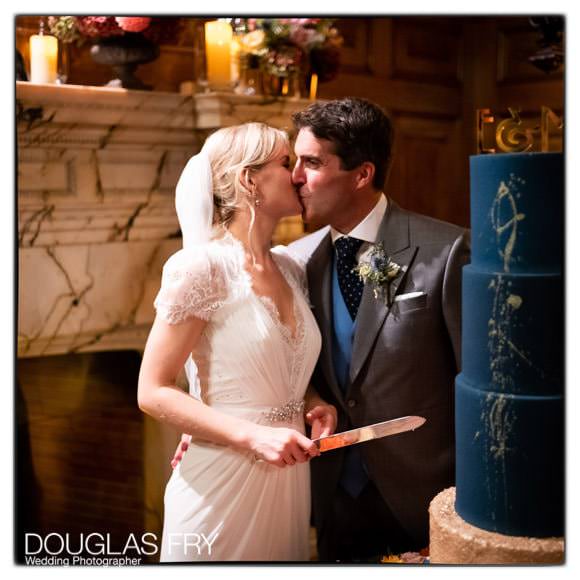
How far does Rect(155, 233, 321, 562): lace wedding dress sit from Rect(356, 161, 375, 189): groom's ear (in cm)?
23

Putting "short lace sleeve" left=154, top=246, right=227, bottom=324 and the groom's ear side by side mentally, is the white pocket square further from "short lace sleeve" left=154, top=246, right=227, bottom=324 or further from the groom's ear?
"short lace sleeve" left=154, top=246, right=227, bottom=324

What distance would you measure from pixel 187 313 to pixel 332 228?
0.38m

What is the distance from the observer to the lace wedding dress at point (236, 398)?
1.76 m

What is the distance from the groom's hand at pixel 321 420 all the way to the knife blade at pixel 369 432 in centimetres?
3

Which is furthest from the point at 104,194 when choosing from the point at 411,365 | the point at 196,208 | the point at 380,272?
the point at 411,365

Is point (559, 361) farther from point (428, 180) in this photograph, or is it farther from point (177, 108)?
point (177, 108)

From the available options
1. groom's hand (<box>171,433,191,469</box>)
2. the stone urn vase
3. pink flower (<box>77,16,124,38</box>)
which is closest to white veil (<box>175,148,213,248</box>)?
groom's hand (<box>171,433,191,469</box>)

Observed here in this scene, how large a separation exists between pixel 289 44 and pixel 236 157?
67cm

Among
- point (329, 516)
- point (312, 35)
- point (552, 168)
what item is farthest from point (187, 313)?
point (312, 35)

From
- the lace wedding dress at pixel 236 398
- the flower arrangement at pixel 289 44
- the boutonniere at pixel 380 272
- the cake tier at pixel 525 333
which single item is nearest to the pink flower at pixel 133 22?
the flower arrangement at pixel 289 44

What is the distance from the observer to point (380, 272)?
1.86 metres

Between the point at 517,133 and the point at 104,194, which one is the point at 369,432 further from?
the point at 104,194

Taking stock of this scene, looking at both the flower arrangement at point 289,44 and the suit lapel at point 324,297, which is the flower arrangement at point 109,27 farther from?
the suit lapel at point 324,297

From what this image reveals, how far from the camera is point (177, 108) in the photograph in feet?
7.78
